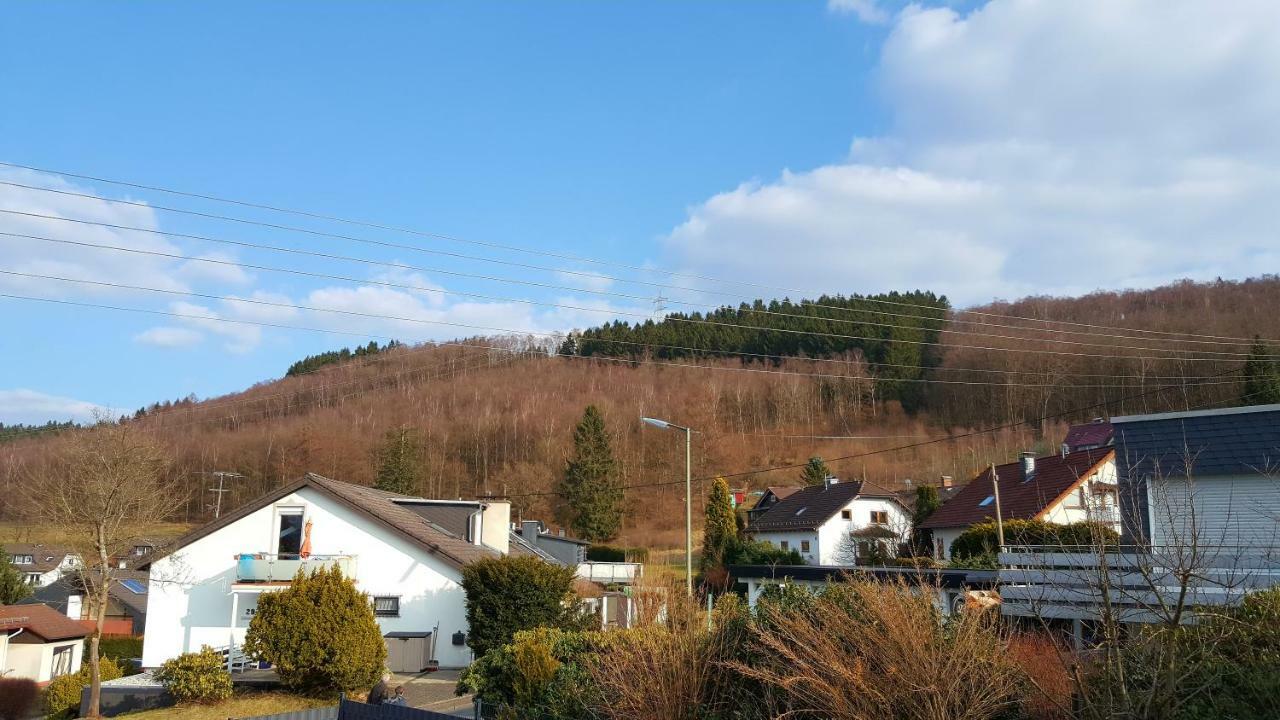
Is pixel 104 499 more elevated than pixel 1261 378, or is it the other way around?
pixel 1261 378

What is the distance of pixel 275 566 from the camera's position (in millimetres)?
28078

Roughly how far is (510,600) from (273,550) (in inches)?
447

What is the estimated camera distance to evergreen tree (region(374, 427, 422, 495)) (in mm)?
76312

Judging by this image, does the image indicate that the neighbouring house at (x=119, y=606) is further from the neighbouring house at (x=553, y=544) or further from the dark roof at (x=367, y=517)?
the dark roof at (x=367, y=517)

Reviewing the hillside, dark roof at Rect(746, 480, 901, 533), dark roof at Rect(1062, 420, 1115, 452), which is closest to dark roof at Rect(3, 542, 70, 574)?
the hillside

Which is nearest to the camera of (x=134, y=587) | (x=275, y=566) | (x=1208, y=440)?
(x=1208, y=440)

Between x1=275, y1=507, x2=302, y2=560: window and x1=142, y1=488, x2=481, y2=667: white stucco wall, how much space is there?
0.22 m

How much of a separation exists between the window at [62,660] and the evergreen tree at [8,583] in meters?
8.61

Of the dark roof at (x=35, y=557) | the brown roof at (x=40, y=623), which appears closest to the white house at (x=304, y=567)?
the brown roof at (x=40, y=623)

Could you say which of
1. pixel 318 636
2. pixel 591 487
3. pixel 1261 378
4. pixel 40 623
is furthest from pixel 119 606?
pixel 1261 378

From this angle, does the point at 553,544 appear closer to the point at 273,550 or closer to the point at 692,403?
the point at 273,550

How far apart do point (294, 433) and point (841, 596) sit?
272 ft

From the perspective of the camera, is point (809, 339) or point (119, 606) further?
point (809, 339)

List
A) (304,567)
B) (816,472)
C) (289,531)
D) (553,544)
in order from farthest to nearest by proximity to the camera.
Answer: (816,472) < (553,544) < (289,531) < (304,567)
